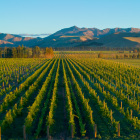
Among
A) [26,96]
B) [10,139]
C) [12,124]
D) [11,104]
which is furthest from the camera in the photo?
[26,96]

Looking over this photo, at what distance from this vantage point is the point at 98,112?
44.1 ft

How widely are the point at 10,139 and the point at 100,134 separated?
15.8 feet

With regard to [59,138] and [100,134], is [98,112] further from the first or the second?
[59,138]

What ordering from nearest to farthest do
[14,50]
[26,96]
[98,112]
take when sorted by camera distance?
1. [98,112]
2. [26,96]
3. [14,50]

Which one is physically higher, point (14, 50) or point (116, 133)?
point (14, 50)

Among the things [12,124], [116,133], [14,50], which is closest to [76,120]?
[116,133]

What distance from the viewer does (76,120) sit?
12.1m

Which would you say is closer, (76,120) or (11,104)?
(76,120)

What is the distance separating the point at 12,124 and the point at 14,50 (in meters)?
83.7

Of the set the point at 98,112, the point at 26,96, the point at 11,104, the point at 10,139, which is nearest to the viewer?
the point at 10,139

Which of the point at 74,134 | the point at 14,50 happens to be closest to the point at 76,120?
the point at 74,134

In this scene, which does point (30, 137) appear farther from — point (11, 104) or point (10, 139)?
point (11, 104)

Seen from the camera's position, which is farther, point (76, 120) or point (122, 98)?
point (122, 98)

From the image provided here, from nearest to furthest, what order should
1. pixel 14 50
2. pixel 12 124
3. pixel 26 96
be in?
pixel 12 124 < pixel 26 96 < pixel 14 50
